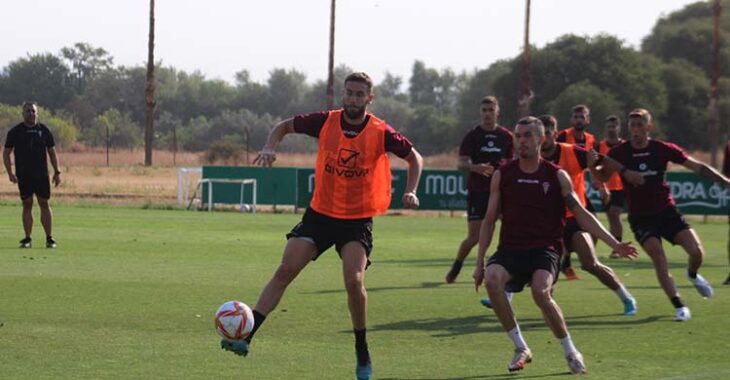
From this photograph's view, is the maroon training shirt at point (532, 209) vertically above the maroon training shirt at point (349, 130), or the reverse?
the maroon training shirt at point (349, 130)

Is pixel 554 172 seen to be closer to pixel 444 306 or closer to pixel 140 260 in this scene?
pixel 444 306

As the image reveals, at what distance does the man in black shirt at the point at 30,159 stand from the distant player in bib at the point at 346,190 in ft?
37.9

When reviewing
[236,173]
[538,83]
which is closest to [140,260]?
[236,173]

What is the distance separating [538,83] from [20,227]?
59.6 m

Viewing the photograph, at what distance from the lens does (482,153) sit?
656 inches

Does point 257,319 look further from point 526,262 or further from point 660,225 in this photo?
point 660,225

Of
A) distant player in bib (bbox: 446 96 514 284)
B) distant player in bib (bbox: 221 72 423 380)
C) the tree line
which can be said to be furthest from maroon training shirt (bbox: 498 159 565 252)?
the tree line

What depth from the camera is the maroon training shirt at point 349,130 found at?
10.7 metres

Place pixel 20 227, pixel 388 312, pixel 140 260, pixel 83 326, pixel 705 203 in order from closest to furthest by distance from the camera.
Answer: pixel 83 326, pixel 388 312, pixel 140 260, pixel 20 227, pixel 705 203

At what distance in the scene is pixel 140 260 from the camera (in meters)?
20.5

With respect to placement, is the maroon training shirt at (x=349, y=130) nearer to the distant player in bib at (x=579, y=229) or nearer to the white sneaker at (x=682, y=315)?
the distant player in bib at (x=579, y=229)

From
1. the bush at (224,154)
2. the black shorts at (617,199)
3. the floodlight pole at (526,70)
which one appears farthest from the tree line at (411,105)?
the black shorts at (617,199)

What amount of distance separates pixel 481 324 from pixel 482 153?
352cm

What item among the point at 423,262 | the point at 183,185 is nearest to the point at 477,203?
the point at 423,262
